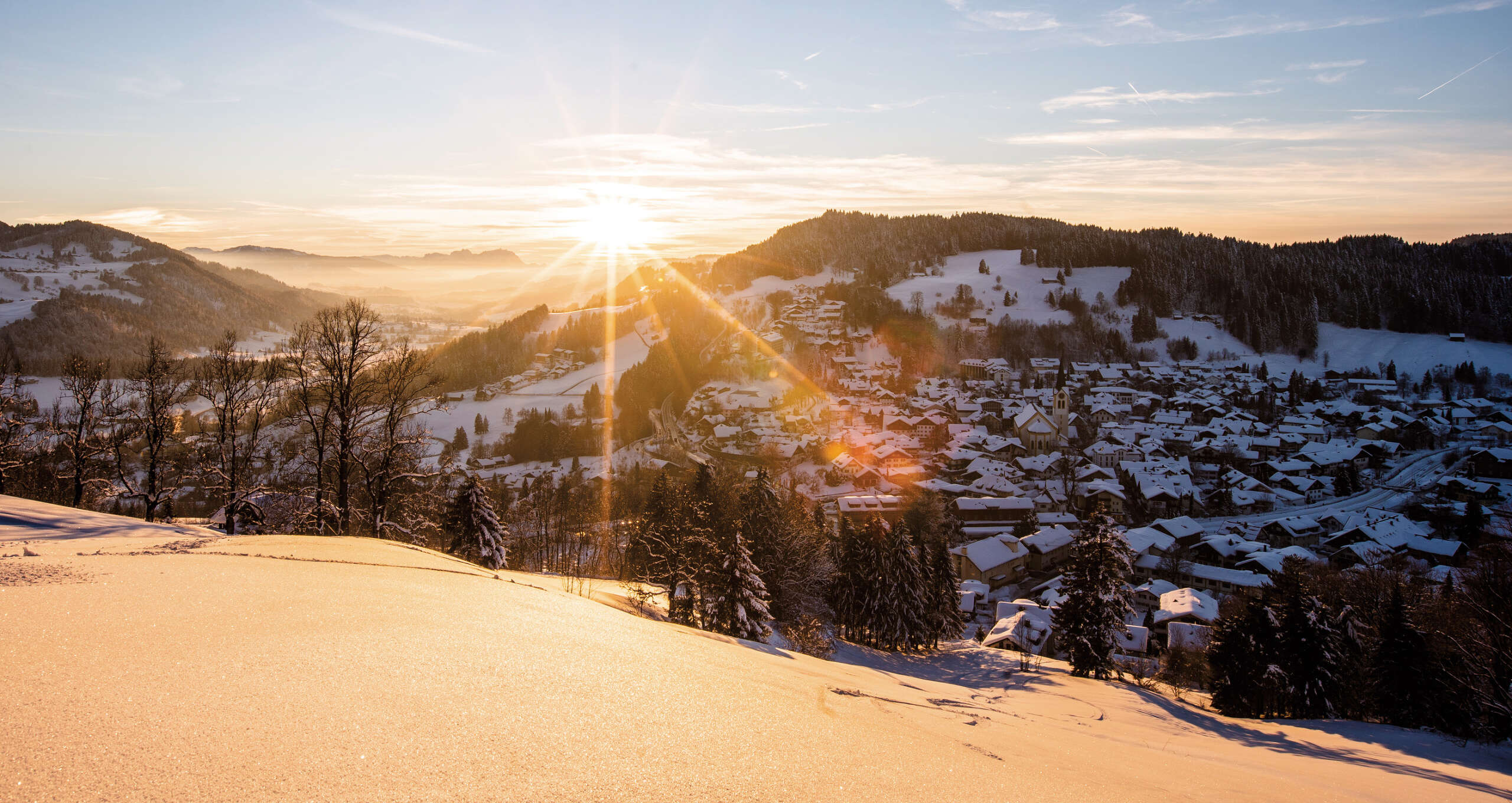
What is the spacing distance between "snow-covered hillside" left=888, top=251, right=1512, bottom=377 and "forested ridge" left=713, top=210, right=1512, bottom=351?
7.93 feet

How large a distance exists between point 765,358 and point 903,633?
73.2 m

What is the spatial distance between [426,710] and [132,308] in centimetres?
16734

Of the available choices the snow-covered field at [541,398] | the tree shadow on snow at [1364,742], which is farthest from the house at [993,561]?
the snow-covered field at [541,398]

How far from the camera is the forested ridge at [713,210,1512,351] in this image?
98688mm

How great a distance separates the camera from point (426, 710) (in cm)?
271

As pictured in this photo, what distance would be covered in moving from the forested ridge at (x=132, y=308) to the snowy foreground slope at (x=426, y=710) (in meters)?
112

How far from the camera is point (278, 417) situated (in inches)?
822

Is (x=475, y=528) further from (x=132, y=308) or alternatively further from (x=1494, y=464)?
(x=132, y=308)

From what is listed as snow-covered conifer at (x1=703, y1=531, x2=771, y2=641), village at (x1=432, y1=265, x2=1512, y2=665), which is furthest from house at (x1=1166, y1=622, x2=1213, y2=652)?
snow-covered conifer at (x1=703, y1=531, x2=771, y2=641)

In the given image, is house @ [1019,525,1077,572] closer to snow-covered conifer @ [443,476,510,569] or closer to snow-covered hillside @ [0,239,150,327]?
snow-covered conifer @ [443,476,510,569]

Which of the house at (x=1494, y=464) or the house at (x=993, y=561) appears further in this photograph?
the house at (x=1494, y=464)

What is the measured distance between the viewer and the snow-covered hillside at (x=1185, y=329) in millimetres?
88875

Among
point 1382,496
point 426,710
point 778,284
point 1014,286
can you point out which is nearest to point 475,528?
point 426,710

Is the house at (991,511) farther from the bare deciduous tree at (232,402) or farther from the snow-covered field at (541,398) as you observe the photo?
the snow-covered field at (541,398)
